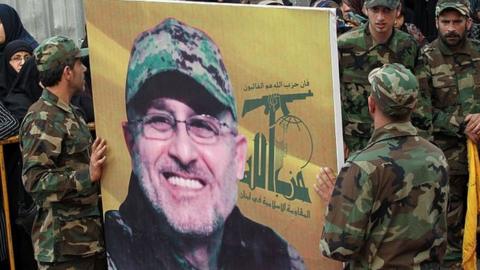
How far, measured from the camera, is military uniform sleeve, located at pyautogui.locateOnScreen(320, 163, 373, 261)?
130 inches

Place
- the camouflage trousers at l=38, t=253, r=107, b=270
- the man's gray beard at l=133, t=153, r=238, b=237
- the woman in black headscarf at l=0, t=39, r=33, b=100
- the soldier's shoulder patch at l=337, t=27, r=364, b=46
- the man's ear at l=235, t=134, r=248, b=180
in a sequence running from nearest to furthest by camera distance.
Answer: the man's ear at l=235, t=134, r=248, b=180 < the man's gray beard at l=133, t=153, r=238, b=237 < the camouflage trousers at l=38, t=253, r=107, b=270 < the soldier's shoulder patch at l=337, t=27, r=364, b=46 < the woman in black headscarf at l=0, t=39, r=33, b=100

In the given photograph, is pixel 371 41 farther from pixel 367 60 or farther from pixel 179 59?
pixel 179 59

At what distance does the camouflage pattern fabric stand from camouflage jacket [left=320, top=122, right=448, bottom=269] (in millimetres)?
2141

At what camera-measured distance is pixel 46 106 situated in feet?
14.3

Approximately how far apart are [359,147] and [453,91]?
0.78 m

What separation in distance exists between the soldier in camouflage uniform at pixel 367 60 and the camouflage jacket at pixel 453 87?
0.28 m

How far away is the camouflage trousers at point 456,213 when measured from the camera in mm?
5590

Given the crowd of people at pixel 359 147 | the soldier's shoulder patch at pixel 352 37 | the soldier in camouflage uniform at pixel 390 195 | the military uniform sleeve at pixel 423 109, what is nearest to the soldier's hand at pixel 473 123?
the crowd of people at pixel 359 147

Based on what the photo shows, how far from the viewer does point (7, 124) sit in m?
5.66

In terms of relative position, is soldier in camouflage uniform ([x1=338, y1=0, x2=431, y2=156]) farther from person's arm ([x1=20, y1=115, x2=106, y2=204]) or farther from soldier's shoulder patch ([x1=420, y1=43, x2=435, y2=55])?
person's arm ([x1=20, y1=115, x2=106, y2=204])

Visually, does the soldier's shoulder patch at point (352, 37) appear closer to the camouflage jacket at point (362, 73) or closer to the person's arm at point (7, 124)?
the camouflage jacket at point (362, 73)

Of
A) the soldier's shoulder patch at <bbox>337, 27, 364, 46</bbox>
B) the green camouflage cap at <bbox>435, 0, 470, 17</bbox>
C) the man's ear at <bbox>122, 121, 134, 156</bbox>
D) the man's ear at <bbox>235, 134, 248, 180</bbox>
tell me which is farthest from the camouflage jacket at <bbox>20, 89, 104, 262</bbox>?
the green camouflage cap at <bbox>435, 0, 470, 17</bbox>

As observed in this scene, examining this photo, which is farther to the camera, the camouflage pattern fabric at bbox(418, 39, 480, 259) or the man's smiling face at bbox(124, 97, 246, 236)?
the camouflage pattern fabric at bbox(418, 39, 480, 259)

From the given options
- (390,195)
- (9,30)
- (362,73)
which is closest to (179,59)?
(390,195)
